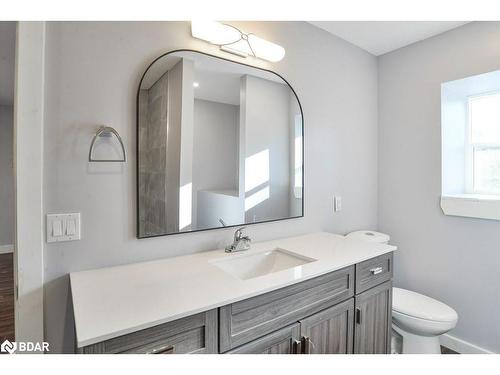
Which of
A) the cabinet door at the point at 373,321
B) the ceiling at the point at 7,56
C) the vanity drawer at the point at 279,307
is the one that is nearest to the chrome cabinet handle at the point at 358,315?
the cabinet door at the point at 373,321

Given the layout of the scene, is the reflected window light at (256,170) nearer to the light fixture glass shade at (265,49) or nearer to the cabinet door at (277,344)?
the light fixture glass shade at (265,49)

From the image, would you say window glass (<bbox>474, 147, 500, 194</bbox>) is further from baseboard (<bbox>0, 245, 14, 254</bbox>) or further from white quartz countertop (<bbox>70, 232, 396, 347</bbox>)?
baseboard (<bbox>0, 245, 14, 254</bbox>)

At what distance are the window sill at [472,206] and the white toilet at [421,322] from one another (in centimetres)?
66

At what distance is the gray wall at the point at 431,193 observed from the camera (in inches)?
71.5

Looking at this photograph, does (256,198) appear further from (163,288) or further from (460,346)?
(460,346)

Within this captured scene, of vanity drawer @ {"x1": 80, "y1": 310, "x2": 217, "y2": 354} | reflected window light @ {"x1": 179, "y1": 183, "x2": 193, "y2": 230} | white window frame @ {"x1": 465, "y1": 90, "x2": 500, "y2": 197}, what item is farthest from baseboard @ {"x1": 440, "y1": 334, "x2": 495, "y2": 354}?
reflected window light @ {"x1": 179, "y1": 183, "x2": 193, "y2": 230}

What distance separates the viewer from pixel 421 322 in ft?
5.37

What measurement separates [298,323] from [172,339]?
55cm

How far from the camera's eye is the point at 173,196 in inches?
52.5

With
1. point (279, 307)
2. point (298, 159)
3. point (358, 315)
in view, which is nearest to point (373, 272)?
point (358, 315)

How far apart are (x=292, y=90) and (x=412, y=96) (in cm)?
111

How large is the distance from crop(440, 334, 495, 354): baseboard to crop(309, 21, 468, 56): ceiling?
2269 mm

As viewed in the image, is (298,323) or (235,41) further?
(235,41)
